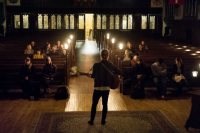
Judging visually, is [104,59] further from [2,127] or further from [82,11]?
[82,11]

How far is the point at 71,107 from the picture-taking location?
11453 millimetres

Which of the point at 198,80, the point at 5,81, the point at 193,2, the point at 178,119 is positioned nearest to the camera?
the point at 178,119

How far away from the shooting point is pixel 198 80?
14742 mm

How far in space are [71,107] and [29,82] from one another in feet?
6.70

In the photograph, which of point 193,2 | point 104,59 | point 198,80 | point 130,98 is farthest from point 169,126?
point 193,2

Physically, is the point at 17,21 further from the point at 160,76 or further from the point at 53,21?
the point at 160,76

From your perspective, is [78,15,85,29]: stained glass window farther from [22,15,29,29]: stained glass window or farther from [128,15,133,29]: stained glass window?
[22,15,29,29]: stained glass window

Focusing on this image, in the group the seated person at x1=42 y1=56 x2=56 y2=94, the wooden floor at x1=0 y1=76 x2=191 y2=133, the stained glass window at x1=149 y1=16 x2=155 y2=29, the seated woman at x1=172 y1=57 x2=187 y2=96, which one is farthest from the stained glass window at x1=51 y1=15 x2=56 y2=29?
the seated woman at x1=172 y1=57 x2=187 y2=96

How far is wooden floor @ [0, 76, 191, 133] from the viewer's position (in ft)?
31.8

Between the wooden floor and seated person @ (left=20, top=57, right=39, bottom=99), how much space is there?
1.09ft

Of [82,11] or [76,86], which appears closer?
[76,86]

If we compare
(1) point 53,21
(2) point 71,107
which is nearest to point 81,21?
(1) point 53,21

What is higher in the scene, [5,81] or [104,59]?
[104,59]

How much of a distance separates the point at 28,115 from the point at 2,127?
1287mm
